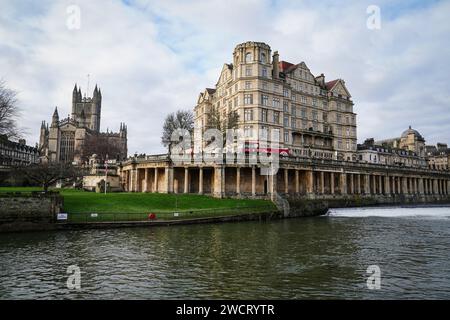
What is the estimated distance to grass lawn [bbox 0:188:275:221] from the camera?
35562 mm

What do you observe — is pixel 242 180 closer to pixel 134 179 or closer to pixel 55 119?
pixel 134 179

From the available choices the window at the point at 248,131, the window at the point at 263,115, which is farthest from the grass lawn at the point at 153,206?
the window at the point at 263,115

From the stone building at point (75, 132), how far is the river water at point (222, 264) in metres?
95.1

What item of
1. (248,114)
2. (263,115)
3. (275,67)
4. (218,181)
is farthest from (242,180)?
(275,67)

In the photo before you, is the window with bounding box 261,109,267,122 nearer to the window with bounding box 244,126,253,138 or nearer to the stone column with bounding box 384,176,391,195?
the window with bounding box 244,126,253,138

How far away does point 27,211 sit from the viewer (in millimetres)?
31969

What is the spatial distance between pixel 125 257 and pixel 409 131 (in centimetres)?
13869

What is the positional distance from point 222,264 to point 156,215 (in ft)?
64.4

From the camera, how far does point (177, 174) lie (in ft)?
188

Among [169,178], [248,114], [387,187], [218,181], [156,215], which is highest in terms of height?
[248,114]

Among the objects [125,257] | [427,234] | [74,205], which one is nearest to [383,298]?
[125,257]

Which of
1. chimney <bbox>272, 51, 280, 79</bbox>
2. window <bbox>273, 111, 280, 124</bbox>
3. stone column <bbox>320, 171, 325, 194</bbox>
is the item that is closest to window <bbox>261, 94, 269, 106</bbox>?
window <bbox>273, 111, 280, 124</bbox>

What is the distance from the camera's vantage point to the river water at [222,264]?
14.2 m
